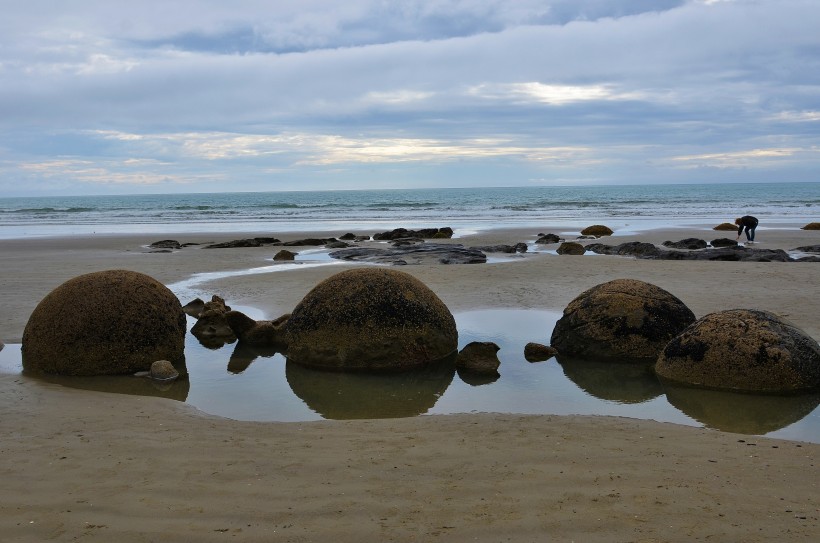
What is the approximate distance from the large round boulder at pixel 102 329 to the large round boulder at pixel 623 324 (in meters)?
4.78

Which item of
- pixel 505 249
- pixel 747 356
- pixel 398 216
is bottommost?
pixel 747 356

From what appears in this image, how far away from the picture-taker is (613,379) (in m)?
7.83

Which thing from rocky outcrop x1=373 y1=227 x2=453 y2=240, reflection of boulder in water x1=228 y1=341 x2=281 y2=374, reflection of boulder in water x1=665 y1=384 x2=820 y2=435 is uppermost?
rocky outcrop x1=373 y1=227 x2=453 y2=240

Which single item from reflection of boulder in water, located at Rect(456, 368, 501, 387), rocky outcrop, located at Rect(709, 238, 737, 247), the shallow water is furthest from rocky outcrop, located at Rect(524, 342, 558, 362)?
rocky outcrop, located at Rect(709, 238, 737, 247)

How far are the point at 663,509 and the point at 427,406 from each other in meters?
3.04

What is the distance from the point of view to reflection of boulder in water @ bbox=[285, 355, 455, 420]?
669 centimetres

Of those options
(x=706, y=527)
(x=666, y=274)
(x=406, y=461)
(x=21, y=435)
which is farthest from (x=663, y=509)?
(x=666, y=274)

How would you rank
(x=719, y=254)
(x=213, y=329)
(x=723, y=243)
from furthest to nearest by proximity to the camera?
1. (x=723, y=243)
2. (x=719, y=254)
3. (x=213, y=329)

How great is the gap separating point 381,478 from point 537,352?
14.5 ft

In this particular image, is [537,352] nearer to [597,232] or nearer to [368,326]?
[368,326]

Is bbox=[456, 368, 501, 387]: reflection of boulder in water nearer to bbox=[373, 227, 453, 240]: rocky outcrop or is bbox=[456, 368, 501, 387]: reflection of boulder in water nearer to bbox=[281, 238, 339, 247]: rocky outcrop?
bbox=[281, 238, 339, 247]: rocky outcrop

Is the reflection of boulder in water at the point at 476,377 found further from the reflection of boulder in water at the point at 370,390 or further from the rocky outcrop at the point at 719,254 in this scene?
the rocky outcrop at the point at 719,254

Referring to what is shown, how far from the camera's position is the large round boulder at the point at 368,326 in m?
8.10

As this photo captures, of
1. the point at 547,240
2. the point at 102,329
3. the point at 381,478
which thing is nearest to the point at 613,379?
the point at 381,478
